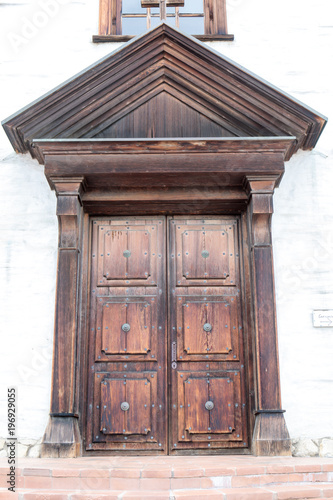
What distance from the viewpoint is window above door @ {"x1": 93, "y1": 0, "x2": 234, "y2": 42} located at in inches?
247

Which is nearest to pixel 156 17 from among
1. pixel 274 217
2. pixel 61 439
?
pixel 274 217

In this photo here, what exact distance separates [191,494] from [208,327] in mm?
1986

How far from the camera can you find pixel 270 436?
472 centimetres

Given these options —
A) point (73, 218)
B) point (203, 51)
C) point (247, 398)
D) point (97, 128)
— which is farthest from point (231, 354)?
point (203, 51)

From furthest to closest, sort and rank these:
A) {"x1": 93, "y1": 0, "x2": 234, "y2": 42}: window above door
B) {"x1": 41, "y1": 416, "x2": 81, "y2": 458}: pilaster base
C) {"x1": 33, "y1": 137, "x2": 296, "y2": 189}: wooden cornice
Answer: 1. {"x1": 93, "y1": 0, "x2": 234, "y2": 42}: window above door
2. {"x1": 33, "y1": 137, "x2": 296, "y2": 189}: wooden cornice
3. {"x1": 41, "y1": 416, "x2": 81, "y2": 458}: pilaster base

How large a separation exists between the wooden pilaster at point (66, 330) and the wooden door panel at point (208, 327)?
1019 mm

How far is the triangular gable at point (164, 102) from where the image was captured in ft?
17.1

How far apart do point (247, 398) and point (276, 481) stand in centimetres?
137

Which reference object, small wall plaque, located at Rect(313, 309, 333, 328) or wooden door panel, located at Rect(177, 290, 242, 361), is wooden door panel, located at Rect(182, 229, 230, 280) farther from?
small wall plaque, located at Rect(313, 309, 333, 328)

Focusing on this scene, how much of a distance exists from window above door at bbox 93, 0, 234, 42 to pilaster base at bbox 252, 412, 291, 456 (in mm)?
4064

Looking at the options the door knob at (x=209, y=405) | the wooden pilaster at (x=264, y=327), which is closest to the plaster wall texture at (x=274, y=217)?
the wooden pilaster at (x=264, y=327)

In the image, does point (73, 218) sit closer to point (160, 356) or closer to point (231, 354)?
point (160, 356)

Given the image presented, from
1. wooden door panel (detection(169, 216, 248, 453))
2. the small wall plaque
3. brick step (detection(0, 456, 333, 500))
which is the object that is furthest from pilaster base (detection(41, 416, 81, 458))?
the small wall plaque

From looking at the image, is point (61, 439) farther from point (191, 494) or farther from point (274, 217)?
point (274, 217)
